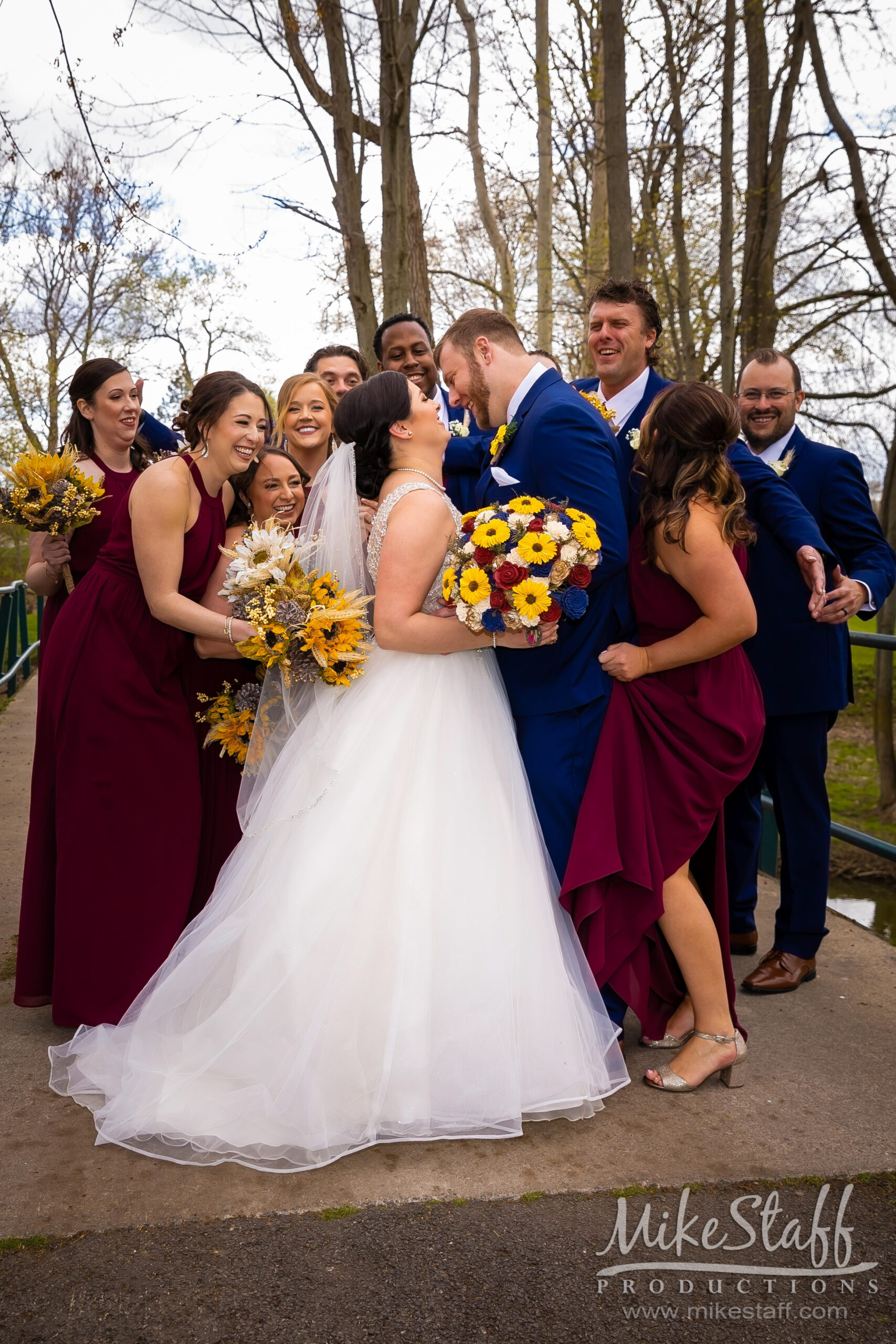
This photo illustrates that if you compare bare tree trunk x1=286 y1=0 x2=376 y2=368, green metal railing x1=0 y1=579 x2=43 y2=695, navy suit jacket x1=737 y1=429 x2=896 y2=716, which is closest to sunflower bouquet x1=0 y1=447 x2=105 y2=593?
navy suit jacket x1=737 y1=429 x2=896 y2=716

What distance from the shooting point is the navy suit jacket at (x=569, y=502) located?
11.2 ft

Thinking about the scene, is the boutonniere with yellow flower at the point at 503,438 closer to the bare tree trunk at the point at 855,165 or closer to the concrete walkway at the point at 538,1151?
the concrete walkway at the point at 538,1151

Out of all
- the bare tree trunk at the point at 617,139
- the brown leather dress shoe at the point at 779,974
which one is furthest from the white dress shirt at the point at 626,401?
the bare tree trunk at the point at 617,139

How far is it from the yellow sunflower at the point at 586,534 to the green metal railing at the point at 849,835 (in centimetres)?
199

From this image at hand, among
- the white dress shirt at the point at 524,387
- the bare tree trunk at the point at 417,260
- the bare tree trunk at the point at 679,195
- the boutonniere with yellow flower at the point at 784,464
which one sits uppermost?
the bare tree trunk at the point at 679,195

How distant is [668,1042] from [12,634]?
9505 mm

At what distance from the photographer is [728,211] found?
11.3 meters

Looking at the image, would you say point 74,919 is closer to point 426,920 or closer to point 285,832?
point 285,832

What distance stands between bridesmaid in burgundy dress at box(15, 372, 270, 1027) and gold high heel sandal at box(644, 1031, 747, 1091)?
1812mm

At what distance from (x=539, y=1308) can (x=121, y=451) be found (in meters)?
4.00

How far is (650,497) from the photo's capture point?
3527 millimetres

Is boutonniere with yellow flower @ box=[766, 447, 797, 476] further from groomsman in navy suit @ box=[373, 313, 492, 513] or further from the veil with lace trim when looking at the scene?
the veil with lace trim

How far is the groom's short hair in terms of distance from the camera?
3748 mm

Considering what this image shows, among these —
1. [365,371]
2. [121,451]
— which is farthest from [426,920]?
[365,371]
